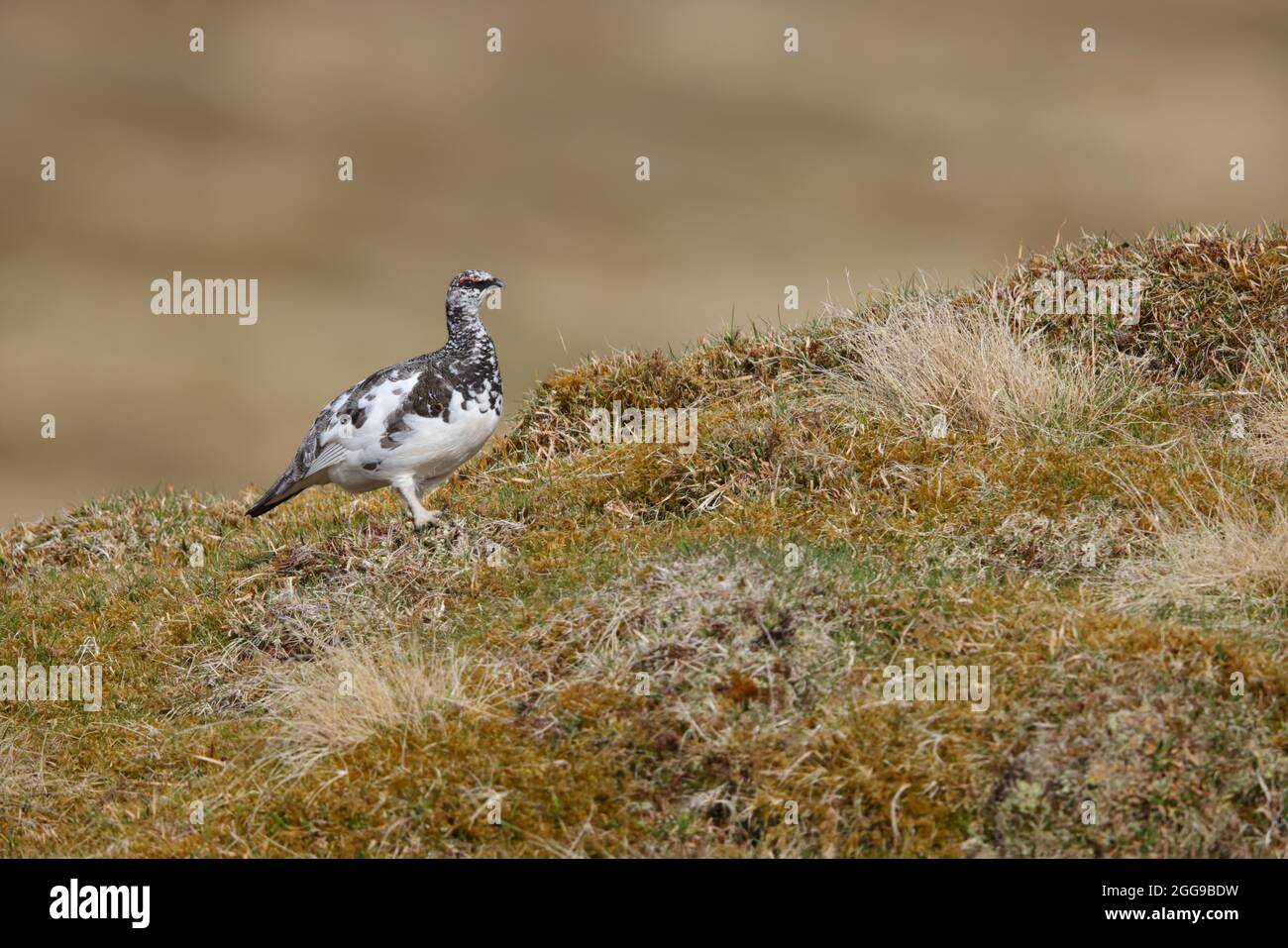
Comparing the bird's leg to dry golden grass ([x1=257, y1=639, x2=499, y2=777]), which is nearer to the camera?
dry golden grass ([x1=257, y1=639, x2=499, y2=777])

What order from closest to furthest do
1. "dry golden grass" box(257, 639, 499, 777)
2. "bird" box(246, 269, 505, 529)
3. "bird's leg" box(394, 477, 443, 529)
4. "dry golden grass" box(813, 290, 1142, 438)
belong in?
"dry golden grass" box(257, 639, 499, 777) → "bird" box(246, 269, 505, 529) → "bird's leg" box(394, 477, 443, 529) → "dry golden grass" box(813, 290, 1142, 438)

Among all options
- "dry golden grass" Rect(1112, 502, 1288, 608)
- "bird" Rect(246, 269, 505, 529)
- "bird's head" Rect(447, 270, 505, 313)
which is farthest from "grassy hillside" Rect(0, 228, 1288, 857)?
"bird's head" Rect(447, 270, 505, 313)

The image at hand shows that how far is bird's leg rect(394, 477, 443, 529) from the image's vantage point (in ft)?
28.7

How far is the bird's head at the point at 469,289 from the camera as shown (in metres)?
9.26

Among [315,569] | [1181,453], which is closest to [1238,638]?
[1181,453]

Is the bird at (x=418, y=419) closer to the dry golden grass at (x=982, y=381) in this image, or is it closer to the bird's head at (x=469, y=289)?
the bird's head at (x=469, y=289)

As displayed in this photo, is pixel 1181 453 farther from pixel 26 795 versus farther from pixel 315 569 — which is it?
pixel 26 795

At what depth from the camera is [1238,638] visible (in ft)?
20.6

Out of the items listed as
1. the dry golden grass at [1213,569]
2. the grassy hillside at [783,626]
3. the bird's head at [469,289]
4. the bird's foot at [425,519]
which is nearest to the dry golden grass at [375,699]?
the grassy hillside at [783,626]

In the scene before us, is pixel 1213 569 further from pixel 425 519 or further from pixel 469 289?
pixel 469 289

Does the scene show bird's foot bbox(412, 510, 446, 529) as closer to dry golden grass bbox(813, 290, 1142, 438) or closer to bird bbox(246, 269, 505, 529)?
bird bbox(246, 269, 505, 529)

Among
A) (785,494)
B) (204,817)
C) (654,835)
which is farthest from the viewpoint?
(785,494)

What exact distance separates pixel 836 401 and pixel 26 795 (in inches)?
234

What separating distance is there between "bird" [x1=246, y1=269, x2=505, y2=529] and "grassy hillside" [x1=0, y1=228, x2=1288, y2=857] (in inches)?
15.9
